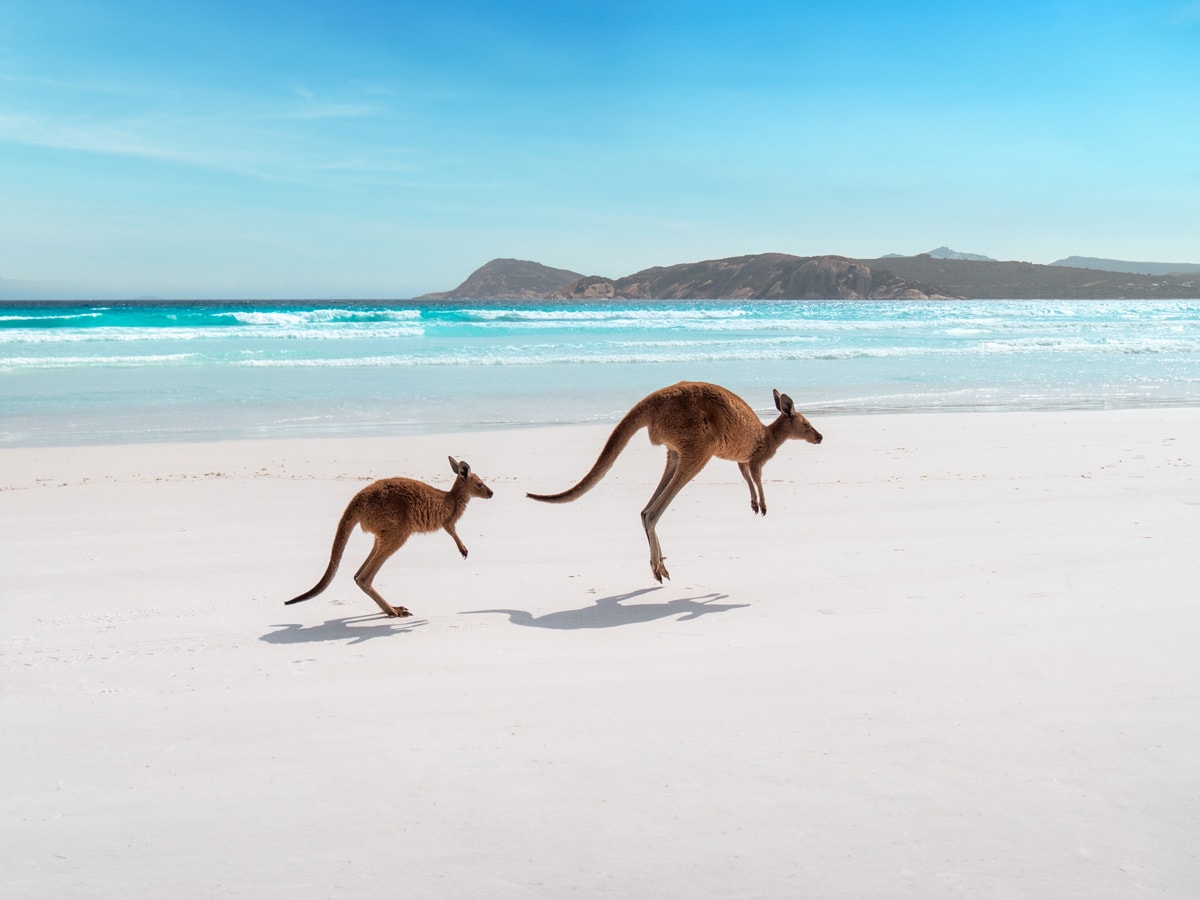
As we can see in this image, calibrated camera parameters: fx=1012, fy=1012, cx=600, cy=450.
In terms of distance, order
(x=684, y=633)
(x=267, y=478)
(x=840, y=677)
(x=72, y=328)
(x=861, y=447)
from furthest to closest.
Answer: (x=72, y=328) < (x=861, y=447) < (x=267, y=478) < (x=684, y=633) < (x=840, y=677)

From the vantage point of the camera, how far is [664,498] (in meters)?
5.00

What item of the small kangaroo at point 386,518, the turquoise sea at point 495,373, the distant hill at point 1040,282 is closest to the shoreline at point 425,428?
the turquoise sea at point 495,373

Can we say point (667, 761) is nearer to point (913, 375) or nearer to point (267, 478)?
point (267, 478)

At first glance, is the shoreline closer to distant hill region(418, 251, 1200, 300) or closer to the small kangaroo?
the small kangaroo

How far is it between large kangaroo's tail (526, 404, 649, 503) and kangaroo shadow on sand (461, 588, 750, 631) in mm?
514

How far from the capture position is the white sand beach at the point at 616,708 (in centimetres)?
232

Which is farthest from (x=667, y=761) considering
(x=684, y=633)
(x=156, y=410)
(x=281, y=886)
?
(x=156, y=410)

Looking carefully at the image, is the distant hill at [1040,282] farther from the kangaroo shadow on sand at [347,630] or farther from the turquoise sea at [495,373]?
the kangaroo shadow on sand at [347,630]

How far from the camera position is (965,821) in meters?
2.42

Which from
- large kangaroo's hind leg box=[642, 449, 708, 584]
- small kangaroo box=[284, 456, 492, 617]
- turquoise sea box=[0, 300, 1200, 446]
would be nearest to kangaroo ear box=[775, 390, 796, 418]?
large kangaroo's hind leg box=[642, 449, 708, 584]

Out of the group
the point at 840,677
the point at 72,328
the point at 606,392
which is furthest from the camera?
Answer: the point at 72,328

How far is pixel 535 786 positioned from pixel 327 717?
2.86ft

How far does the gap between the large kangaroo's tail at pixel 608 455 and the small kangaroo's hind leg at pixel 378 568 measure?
682 mm

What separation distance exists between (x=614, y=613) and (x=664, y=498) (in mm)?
771
